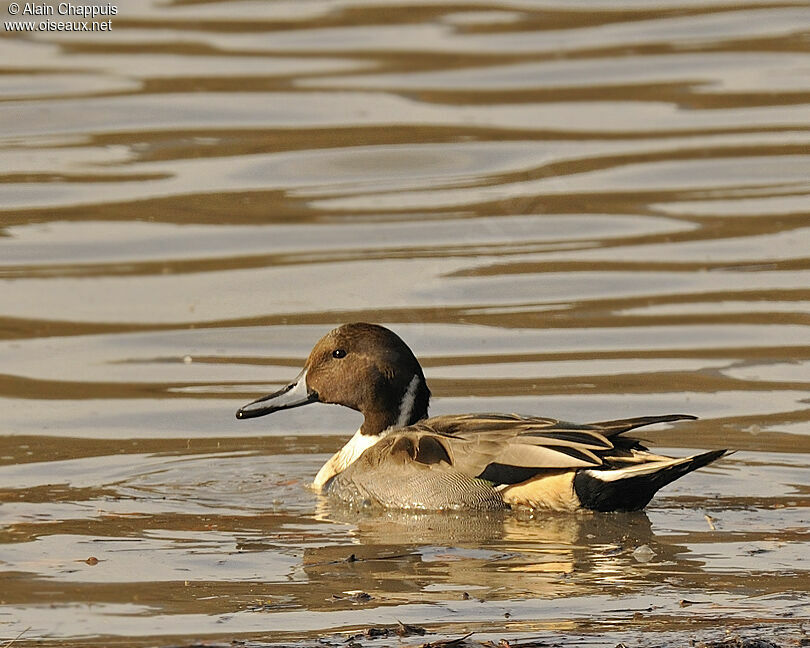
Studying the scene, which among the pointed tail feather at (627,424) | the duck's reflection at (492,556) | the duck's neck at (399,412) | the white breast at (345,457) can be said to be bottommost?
the duck's reflection at (492,556)

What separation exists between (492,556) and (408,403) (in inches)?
85.2

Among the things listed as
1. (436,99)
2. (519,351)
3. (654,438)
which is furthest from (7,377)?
(436,99)

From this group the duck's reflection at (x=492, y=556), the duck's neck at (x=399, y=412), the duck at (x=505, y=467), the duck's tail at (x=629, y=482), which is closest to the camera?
the duck's reflection at (x=492, y=556)

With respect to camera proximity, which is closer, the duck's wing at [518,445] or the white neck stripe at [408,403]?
the duck's wing at [518,445]

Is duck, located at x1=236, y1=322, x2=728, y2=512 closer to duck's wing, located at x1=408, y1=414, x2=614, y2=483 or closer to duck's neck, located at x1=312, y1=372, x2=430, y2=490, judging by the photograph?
duck's wing, located at x1=408, y1=414, x2=614, y2=483

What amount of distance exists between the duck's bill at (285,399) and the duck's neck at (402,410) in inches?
12.7

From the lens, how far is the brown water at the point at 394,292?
267 inches

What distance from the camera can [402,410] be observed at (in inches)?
369

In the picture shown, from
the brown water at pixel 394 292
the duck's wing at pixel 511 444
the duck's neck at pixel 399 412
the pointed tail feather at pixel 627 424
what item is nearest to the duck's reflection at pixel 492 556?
the brown water at pixel 394 292

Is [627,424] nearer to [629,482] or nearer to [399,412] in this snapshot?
[629,482]

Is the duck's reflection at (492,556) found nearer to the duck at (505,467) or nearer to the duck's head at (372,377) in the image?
the duck at (505,467)

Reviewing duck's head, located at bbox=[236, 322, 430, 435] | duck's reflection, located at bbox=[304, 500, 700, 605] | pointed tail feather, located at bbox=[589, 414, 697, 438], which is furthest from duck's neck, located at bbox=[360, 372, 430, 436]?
pointed tail feather, located at bbox=[589, 414, 697, 438]

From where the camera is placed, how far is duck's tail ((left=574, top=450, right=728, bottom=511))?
7770 millimetres

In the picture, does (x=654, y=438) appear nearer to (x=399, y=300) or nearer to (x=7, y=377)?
(x=399, y=300)
